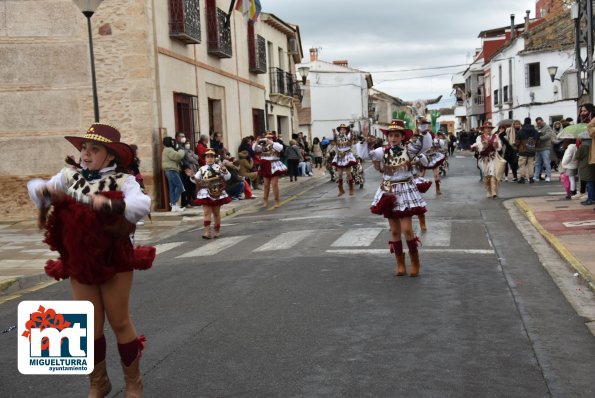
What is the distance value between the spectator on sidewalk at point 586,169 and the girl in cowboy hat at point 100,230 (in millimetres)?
11310

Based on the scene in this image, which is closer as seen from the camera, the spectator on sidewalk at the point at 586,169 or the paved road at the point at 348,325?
the paved road at the point at 348,325

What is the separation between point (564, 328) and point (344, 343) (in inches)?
71.8

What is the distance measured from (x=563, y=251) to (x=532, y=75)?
43.2 meters

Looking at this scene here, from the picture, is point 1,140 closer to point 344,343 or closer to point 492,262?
point 492,262

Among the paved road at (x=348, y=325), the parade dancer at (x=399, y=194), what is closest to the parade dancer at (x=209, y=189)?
the paved road at (x=348, y=325)

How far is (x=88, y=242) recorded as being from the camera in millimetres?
4199

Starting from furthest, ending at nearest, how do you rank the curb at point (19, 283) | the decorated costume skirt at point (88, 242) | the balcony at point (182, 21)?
the balcony at point (182, 21) → the curb at point (19, 283) → the decorated costume skirt at point (88, 242)

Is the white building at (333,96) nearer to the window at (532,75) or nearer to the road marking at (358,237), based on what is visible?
the window at (532,75)

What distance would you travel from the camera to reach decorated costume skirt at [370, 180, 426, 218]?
834cm

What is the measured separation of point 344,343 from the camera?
5.68m

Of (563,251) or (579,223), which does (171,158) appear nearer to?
(579,223)

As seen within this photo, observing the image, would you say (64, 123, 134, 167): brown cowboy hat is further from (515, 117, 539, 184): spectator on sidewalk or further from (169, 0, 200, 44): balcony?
(515, 117, 539, 184): spectator on sidewalk

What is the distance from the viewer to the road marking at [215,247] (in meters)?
11.0

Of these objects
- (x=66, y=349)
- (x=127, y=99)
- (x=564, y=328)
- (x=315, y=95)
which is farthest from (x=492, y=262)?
(x=315, y=95)
